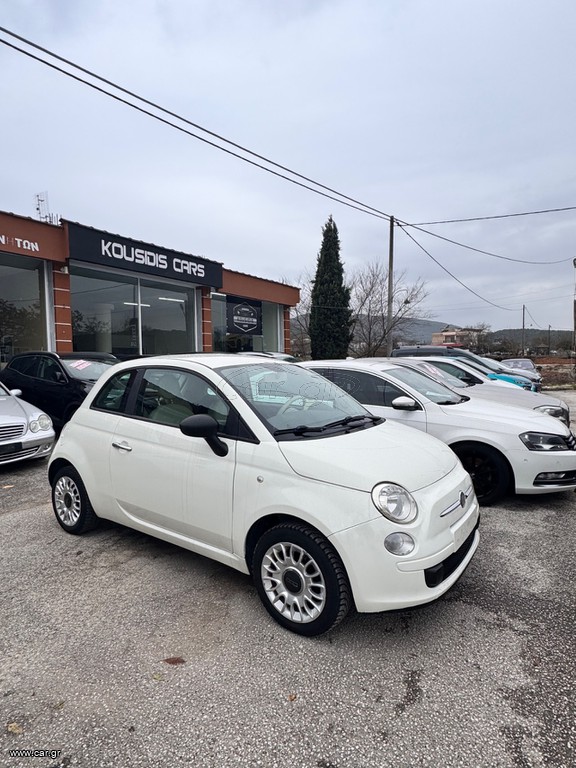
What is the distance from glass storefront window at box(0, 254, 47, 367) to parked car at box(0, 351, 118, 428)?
14.0 ft

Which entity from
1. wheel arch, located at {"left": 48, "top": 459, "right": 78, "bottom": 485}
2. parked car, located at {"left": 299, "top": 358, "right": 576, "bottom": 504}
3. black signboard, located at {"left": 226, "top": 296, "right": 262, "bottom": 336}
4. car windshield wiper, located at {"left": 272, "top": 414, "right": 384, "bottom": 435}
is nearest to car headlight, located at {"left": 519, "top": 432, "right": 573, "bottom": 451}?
parked car, located at {"left": 299, "top": 358, "right": 576, "bottom": 504}

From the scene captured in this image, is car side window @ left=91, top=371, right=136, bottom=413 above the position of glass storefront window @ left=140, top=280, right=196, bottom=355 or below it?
A: below

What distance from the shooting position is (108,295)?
48.1 ft

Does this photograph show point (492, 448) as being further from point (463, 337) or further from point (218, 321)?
point (463, 337)

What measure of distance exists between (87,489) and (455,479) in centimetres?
281

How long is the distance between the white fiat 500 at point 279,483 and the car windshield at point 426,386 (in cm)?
192

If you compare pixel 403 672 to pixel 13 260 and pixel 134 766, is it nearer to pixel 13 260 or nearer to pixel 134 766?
pixel 134 766

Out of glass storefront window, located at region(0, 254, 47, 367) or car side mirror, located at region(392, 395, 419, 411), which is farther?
glass storefront window, located at region(0, 254, 47, 367)

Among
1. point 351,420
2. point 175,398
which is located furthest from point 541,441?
point 175,398

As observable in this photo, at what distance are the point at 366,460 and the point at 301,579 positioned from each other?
75cm

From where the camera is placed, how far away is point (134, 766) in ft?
6.00

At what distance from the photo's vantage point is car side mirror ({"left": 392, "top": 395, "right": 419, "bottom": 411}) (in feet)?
16.3

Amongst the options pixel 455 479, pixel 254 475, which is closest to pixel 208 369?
pixel 254 475

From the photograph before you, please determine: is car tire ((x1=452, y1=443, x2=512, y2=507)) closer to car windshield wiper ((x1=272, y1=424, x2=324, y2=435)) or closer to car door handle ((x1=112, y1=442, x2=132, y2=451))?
car windshield wiper ((x1=272, y1=424, x2=324, y2=435))
